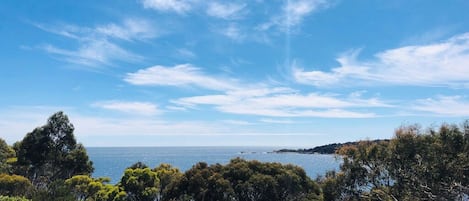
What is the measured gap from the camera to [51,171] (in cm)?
3131

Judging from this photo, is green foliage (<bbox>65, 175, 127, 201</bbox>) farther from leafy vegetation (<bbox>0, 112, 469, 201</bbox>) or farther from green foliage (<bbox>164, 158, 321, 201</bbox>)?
green foliage (<bbox>164, 158, 321, 201</bbox>)

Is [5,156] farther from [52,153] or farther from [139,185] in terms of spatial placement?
[139,185]

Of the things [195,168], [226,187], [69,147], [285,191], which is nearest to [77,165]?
[69,147]

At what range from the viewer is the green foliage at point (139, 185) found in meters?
25.4

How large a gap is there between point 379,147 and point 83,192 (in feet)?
59.0

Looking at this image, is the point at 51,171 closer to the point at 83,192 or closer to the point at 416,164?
the point at 83,192

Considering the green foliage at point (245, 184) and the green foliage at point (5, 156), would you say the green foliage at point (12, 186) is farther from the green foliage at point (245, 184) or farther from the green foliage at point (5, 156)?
the green foliage at point (245, 184)

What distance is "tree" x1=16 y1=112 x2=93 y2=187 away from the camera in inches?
1187

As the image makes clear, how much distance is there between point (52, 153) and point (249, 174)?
14721 millimetres

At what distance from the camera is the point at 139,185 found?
83.3 ft

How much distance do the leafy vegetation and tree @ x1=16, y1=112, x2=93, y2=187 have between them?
0.07 meters

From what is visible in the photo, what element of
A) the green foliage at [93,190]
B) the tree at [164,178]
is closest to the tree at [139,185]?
the green foliage at [93,190]

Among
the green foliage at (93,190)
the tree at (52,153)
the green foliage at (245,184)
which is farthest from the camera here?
the tree at (52,153)

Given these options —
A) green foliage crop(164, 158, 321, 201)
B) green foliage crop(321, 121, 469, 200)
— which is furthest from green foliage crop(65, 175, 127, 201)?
green foliage crop(321, 121, 469, 200)
